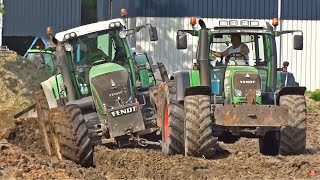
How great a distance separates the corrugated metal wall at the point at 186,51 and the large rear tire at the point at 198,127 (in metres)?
15.4

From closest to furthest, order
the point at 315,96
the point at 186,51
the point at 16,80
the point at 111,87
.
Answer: the point at 111,87
the point at 16,80
the point at 315,96
the point at 186,51

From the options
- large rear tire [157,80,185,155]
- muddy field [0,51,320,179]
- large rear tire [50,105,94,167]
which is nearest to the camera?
muddy field [0,51,320,179]

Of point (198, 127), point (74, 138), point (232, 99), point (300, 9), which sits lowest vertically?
point (74, 138)

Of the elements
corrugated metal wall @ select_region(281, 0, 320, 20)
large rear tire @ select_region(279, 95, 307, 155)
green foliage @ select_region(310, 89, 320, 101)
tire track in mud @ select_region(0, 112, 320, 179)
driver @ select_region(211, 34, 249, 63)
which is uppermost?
corrugated metal wall @ select_region(281, 0, 320, 20)

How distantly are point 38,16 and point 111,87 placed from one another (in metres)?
25.7

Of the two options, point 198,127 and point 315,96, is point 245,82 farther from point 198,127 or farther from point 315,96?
point 315,96

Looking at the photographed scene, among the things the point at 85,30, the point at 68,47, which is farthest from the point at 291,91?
the point at 68,47

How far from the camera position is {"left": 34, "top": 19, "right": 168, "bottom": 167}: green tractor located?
13.6 meters

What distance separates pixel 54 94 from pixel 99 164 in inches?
113

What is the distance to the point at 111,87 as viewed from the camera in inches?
570

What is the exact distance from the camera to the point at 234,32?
551 inches

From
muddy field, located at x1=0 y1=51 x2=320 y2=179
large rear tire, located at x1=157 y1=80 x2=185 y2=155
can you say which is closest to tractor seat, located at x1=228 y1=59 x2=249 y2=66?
large rear tire, located at x1=157 y1=80 x2=185 y2=155

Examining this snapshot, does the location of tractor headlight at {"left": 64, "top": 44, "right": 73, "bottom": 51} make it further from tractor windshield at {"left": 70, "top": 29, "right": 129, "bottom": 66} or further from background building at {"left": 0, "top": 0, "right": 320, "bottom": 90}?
background building at {"left": 0, "top": 0, "right": 320, "bottom": 90}

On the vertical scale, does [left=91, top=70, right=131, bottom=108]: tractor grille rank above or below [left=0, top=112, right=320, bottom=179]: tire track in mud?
above
